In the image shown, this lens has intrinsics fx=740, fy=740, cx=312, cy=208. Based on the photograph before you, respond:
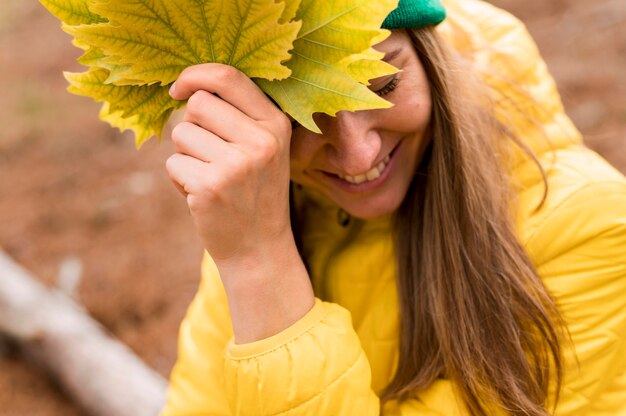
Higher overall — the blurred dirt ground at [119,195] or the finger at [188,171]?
the finger at [188,171]

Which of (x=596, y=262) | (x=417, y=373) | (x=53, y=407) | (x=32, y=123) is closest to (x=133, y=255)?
(x=53, y=407)

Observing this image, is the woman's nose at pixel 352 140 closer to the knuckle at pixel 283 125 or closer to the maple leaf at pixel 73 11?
the knuckle at pixel 283 125

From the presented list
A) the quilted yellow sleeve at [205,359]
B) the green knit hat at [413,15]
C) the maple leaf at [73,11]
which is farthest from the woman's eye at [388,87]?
the quilted yellow sleeve at [205,359]

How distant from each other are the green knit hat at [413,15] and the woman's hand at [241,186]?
1.05 ft

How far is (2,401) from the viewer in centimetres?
351

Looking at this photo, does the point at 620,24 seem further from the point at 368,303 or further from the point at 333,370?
the point at 333,370

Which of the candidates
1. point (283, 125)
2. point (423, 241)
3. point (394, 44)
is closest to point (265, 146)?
point (283, 125)

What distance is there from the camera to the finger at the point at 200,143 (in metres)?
1.32

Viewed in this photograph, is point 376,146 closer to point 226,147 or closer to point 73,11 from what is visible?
point 226,147

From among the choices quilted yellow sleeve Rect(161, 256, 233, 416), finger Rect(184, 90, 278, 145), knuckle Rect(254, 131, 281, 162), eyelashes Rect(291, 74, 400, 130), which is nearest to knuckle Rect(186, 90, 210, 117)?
finger Rect(184, 90, 278, 145)

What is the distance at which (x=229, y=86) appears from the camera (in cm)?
130

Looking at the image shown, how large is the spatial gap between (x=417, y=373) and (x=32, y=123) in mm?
5310

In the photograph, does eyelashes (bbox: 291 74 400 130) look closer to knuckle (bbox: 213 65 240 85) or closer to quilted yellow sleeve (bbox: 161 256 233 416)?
knuckle (bbox: 213 65 240 85)

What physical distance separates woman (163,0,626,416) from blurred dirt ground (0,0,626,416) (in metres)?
2.08
